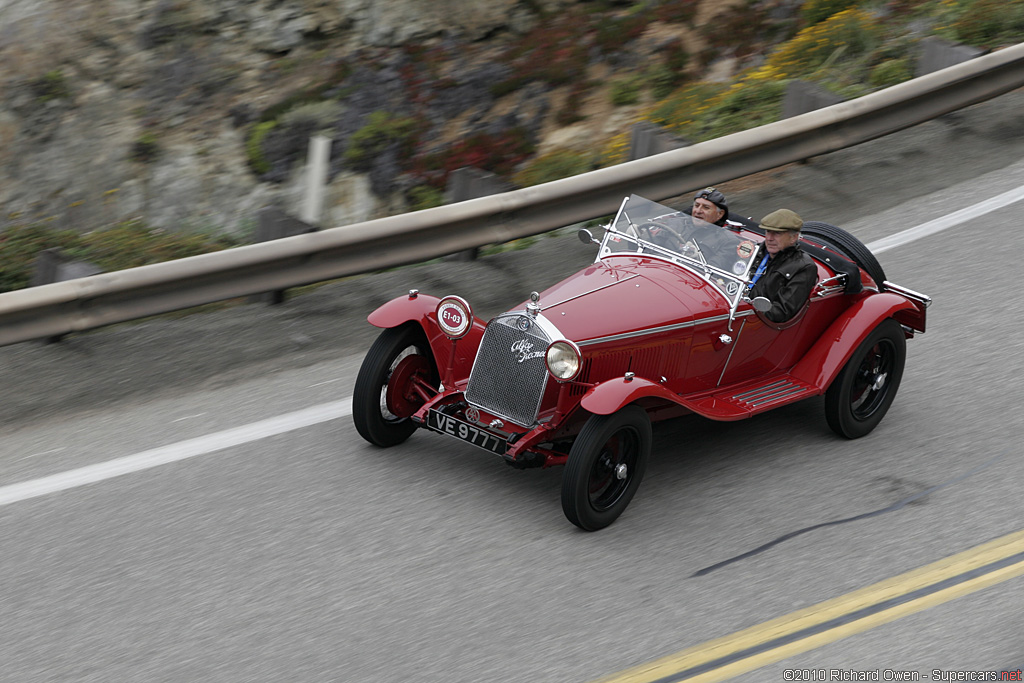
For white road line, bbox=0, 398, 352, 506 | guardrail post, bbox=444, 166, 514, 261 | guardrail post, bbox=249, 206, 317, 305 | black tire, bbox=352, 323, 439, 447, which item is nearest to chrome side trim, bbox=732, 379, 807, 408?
black tire, bbox=352, 323, 439, 447

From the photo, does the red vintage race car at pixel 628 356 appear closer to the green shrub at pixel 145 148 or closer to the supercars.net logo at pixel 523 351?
the supercars.net logo at pixel 523 351

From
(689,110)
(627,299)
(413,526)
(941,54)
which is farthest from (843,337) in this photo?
(689,110)

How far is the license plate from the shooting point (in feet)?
18.8

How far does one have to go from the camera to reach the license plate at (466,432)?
5719mm

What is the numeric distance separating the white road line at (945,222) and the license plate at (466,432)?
428 centimetres

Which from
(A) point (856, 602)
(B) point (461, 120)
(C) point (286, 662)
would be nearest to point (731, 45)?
(B) point (461, 120)

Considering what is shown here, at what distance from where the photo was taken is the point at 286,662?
4543mm

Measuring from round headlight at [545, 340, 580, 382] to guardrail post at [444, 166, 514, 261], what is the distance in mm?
2954

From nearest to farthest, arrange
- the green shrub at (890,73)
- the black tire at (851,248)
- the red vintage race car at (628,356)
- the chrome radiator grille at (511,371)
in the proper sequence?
1. the red vintage race car at (628,356)
2. the chrome radiator grille at (511,371)
3. the black tire at (851,248)
4. the green shrub at (890,73)

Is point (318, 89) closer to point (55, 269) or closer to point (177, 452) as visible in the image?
point (55, 269)

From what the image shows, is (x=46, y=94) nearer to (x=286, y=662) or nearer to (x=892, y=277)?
(x=892, y=277)

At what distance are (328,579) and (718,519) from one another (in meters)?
2.04

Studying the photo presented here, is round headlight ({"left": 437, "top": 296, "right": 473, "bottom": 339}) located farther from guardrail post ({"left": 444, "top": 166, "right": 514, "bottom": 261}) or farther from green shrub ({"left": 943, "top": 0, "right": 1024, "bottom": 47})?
green shrub ({"left": 943, "top": 0, "right": 1024, "bottom": 47})

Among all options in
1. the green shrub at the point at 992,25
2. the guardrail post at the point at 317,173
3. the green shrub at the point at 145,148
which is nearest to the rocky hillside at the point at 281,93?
the green shrub at the point at 145,148
